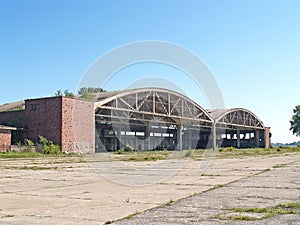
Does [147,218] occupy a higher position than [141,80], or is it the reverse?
[141,80]

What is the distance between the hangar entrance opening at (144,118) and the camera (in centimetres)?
5588

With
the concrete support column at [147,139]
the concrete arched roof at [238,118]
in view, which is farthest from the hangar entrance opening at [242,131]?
the concrete support column at [147,139]

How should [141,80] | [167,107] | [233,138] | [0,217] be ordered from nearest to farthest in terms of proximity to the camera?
[0,217] < [141,80] < [167,107] < [233,138]

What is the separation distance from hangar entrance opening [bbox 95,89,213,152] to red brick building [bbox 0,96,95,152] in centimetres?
289

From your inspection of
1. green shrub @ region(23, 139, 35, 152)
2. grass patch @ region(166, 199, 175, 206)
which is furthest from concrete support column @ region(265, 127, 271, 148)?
grass patch @ region(166, 199, 175, 206)

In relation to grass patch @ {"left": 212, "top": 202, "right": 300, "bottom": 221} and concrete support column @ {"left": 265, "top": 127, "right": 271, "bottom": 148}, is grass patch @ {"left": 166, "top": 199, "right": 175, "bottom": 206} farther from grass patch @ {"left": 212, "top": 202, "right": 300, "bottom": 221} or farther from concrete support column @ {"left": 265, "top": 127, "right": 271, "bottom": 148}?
concrete support column @ {"left": 265, "top": 127, "right": 271, "bottom": 148}

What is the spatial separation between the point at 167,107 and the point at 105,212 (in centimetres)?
6149

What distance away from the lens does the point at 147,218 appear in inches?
263

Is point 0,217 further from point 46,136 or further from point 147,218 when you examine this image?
point 46,136

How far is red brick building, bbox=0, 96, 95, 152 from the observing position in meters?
48.6

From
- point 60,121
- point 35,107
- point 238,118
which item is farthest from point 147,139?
point 60,121

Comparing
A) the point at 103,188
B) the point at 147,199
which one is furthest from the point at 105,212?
the point at 103,188

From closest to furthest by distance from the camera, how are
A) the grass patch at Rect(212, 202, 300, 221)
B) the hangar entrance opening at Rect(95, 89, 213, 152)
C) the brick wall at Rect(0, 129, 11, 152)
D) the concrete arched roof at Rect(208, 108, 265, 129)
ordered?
the grass patch at Rect(212, 202, 300, 221)
the brick wall at Rect(0, 129, 11, 152)
the hangar entrance opening at Rect(95, 89, 213, 152)
the concrete arched roof at Rect(208, 108, 265, 129)

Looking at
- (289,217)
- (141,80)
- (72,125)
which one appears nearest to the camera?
(289,217)
